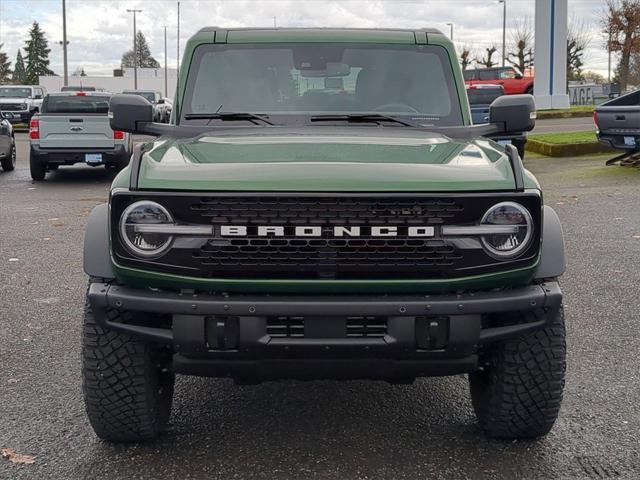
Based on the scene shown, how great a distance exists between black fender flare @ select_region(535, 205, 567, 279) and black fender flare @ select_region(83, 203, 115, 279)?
65.6 inches

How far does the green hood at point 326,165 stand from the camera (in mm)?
3057

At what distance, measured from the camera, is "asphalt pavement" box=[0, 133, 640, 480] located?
3367mm

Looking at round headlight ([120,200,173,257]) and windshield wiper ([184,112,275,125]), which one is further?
windshield wiper ([184,112,275,125])

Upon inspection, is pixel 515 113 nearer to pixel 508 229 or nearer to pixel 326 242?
pixel 508 229

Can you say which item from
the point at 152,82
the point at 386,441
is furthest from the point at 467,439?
the point at 152,82

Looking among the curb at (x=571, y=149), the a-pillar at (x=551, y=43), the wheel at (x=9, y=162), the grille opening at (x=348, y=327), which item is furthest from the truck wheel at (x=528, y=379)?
the a-pillar at (x=551, y=43)

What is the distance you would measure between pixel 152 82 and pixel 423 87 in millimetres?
94200

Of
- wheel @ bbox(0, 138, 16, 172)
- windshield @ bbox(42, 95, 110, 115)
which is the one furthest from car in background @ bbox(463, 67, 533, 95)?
windshield @ bbox(42, 95, 110, 115)

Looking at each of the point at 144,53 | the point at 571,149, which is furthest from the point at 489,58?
the point at 144,53

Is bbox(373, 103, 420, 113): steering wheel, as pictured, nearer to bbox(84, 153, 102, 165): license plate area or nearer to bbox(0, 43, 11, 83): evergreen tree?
bbox(84, 153, 102, 165): license plate area

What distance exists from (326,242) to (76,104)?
13278 mm

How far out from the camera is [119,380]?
3.31 meters

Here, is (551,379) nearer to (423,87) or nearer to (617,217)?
(423,87)

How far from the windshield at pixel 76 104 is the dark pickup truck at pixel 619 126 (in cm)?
886
